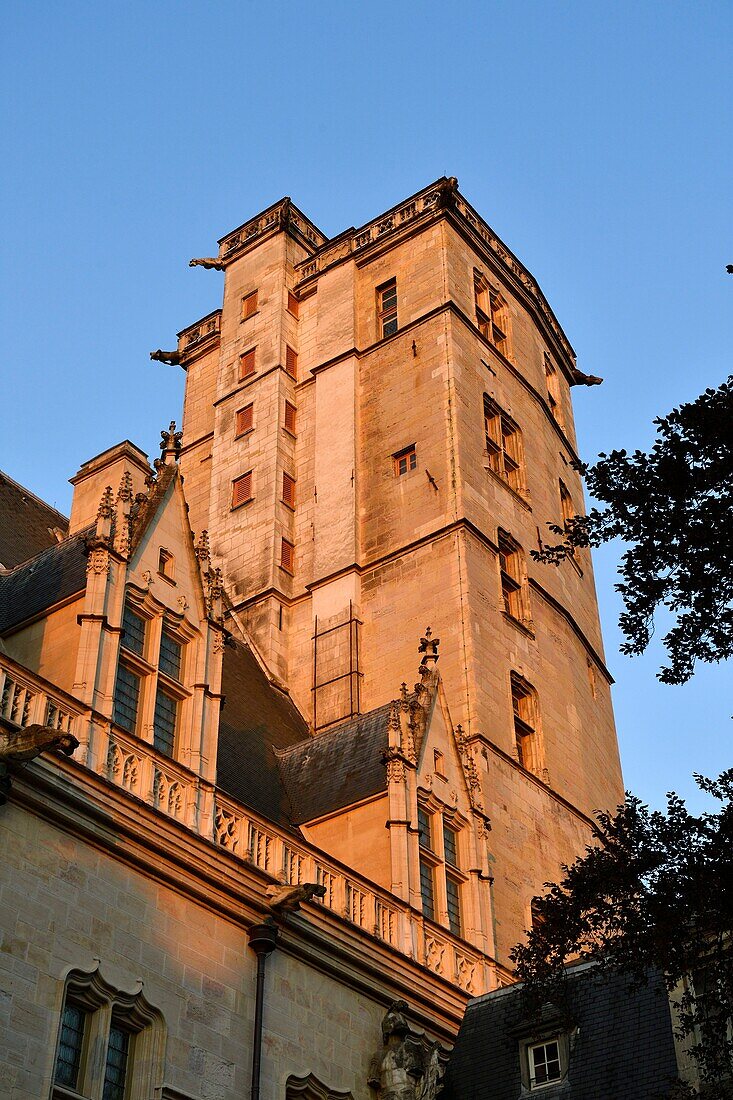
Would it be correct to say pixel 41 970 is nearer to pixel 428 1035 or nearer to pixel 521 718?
pixel 428 1035

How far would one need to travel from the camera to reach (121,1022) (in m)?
18.3

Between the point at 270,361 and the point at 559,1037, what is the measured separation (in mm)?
24396

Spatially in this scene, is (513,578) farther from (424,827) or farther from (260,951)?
(260,951)

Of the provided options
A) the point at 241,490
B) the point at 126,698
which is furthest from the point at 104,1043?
the point at 241,490

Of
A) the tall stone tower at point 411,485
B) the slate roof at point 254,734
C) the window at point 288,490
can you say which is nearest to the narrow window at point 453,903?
the tall stone tower at point 411,485

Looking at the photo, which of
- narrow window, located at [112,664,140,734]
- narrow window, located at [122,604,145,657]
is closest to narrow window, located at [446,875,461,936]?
narrow window, located at [112,664,140,734]

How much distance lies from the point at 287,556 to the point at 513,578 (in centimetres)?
610

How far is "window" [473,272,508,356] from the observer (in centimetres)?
4188

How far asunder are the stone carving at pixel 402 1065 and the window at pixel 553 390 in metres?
24.6

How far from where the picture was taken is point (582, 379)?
158 feet

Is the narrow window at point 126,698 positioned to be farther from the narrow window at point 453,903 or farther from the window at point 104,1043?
the narrow window at point 453,903

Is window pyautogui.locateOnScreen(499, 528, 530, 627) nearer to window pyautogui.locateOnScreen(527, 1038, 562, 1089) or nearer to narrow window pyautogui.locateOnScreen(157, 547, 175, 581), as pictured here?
narrow window pyautogui.locateOnScreen(157, 547, 175, 581)

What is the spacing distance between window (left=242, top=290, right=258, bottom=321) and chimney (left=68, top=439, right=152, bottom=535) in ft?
55.4

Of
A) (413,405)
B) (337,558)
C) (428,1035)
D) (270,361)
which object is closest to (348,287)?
(270,361)
